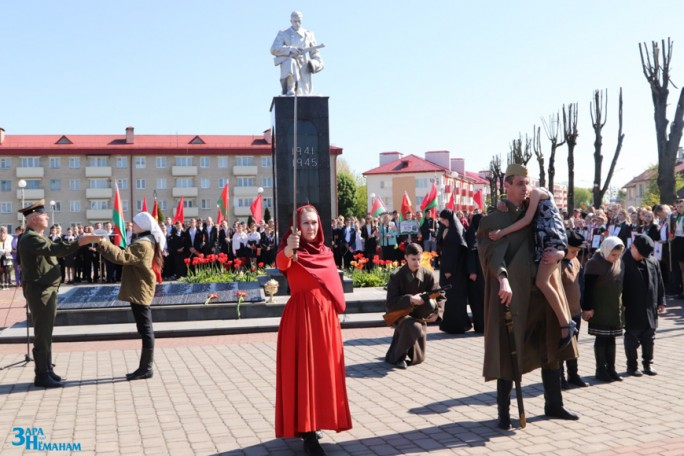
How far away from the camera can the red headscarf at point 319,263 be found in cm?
548

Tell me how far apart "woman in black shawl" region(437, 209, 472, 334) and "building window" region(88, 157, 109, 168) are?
71.5 metres

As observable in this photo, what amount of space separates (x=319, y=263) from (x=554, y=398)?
8.02ft

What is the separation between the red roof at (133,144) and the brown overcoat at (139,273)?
66856mm

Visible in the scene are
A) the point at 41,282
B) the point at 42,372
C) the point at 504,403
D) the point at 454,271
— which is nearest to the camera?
the point at 504,403

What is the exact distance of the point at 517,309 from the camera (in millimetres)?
5809

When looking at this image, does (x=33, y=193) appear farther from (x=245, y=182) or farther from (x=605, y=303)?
(x=605, y=303)

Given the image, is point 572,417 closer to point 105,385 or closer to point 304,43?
point 105,385

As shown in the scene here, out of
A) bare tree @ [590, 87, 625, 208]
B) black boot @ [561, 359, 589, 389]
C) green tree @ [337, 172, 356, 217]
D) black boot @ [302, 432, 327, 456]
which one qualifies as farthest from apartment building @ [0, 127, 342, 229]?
black boot @ [302, 432, 327, 456]

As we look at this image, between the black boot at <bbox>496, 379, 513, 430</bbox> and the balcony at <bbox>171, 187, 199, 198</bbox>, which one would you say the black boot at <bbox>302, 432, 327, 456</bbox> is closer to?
the black boot at <bbox>496, 379, 513, 430</bbox>

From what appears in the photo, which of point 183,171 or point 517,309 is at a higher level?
point 183,171

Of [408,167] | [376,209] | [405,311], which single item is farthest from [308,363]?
[408,167]

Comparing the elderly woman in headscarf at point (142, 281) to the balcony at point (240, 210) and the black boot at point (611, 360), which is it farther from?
the balcony at point (240, 210)

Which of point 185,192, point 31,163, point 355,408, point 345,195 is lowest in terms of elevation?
point 355,408

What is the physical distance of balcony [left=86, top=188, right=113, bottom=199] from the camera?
78.4 metres
